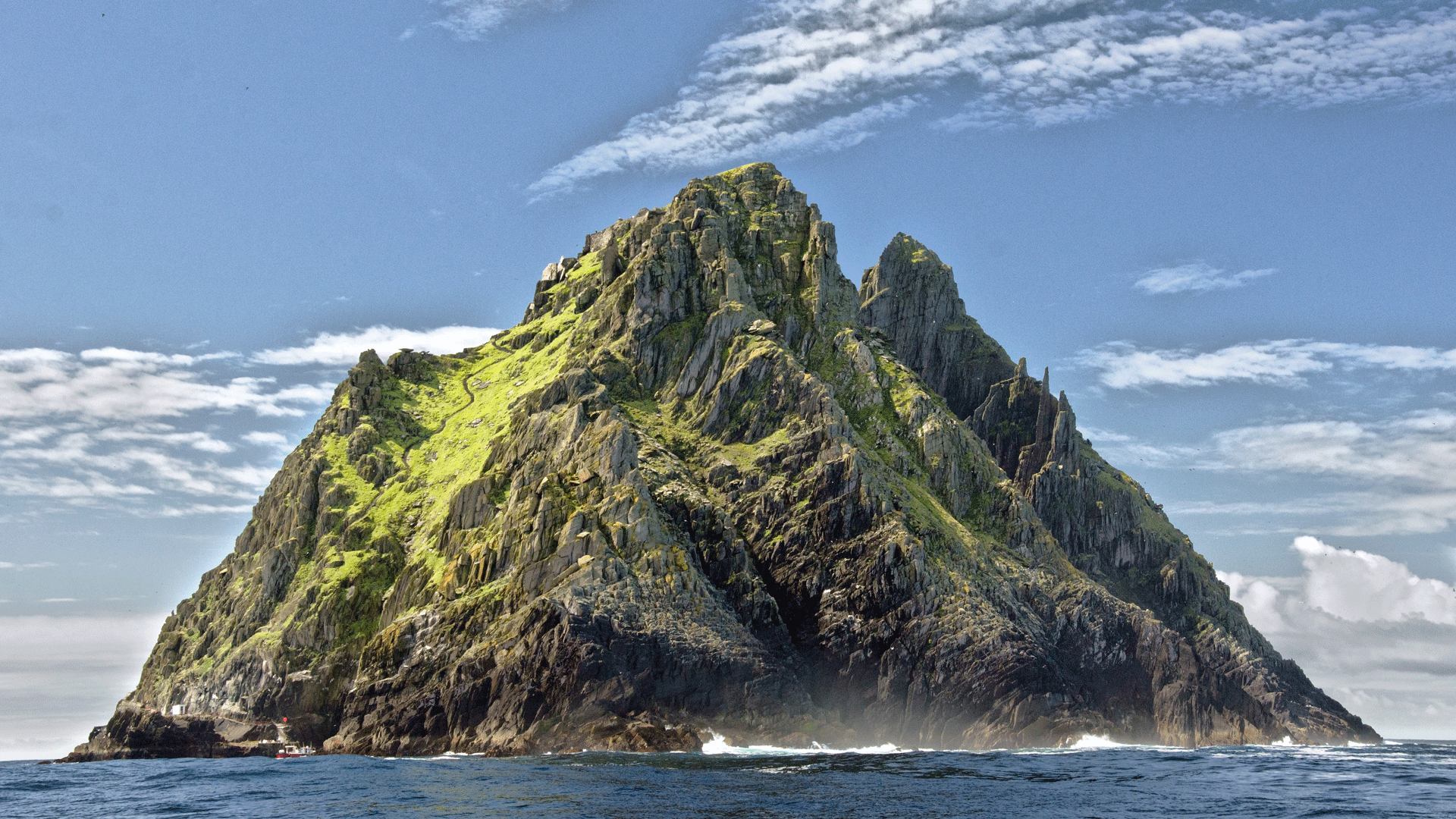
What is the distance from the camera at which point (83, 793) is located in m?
93.6

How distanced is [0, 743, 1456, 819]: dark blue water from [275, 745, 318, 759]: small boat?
16485 millimetres

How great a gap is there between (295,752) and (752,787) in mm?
84596

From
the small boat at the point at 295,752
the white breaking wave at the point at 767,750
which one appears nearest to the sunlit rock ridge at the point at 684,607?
the white breaking wave at the point at 767,750

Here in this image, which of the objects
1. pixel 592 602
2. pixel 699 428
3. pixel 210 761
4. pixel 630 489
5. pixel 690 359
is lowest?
pixel 210 761

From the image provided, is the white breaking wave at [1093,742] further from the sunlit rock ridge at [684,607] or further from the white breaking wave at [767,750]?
the white breaking wave at [767,750]

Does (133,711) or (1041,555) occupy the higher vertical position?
(1041,555)

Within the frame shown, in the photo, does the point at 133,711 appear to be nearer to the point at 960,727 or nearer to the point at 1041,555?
the point at 960,727

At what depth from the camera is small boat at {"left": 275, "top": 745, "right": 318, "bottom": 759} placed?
145 metres

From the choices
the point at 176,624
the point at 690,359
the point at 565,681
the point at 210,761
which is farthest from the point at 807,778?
the point at 176,624

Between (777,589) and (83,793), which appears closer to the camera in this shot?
(83,793)

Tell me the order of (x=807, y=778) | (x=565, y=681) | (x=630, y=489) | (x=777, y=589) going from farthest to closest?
(x=777, y=589), (x=630, y=489), (x=565, y=681), (x=807, y=778)

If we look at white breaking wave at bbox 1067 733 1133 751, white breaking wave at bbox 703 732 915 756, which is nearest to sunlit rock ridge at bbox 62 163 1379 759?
white breaking wave at bbox 1067 733 1133 751

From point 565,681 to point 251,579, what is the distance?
8048cm

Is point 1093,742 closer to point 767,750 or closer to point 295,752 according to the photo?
point 767,750
